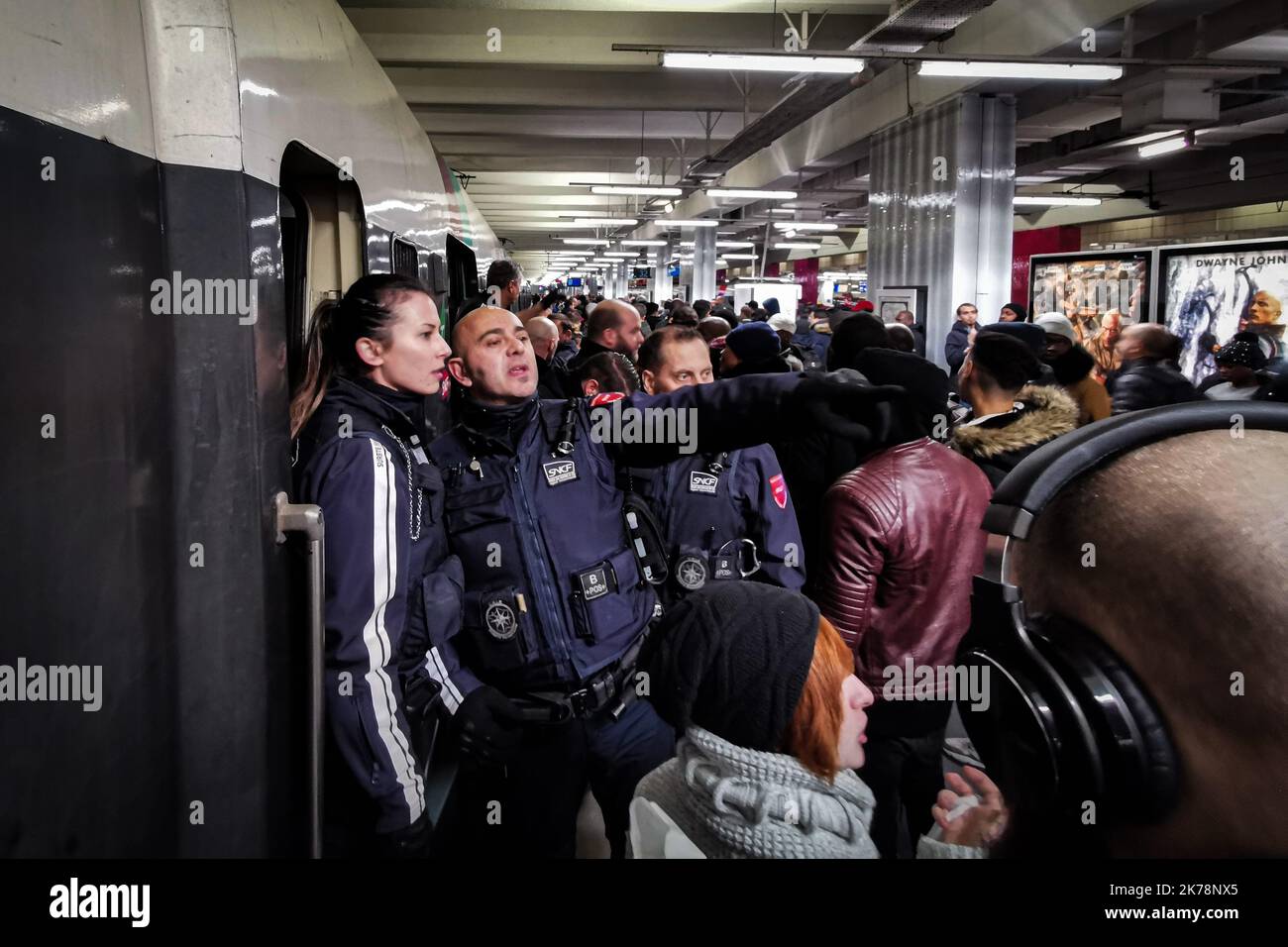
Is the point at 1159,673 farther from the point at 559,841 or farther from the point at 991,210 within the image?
the point at 991,210

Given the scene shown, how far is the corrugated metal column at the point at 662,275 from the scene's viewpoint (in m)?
37.6

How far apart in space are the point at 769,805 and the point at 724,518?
1.83 m

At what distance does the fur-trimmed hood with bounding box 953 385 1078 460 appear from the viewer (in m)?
2.79

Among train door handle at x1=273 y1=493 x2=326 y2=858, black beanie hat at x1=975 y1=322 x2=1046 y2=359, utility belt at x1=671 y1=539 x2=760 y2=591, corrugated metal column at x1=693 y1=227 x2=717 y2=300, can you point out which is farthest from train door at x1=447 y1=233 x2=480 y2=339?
corrugated metal column at x1=693 y1=227 x2=717 y2=300

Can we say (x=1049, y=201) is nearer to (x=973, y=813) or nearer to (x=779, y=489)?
(x=779, y=489)

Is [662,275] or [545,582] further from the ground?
[662,275]

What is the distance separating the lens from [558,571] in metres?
2.48

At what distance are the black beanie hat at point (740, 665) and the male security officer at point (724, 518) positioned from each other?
4.95ft

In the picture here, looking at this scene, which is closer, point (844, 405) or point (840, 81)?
point (844, 405)

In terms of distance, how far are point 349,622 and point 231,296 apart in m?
0.68

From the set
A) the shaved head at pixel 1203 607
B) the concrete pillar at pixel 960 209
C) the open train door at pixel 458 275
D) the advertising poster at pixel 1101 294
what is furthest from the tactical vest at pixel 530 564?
the concrete pillar at pixel 960 209

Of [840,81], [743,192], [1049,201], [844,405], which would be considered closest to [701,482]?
[844,405]

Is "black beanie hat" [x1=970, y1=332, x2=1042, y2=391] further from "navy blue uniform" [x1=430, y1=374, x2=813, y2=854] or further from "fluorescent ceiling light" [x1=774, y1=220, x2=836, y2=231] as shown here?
"fluorescent ceiling light" [x1=774, y1=220, x2=836, y2=231]
